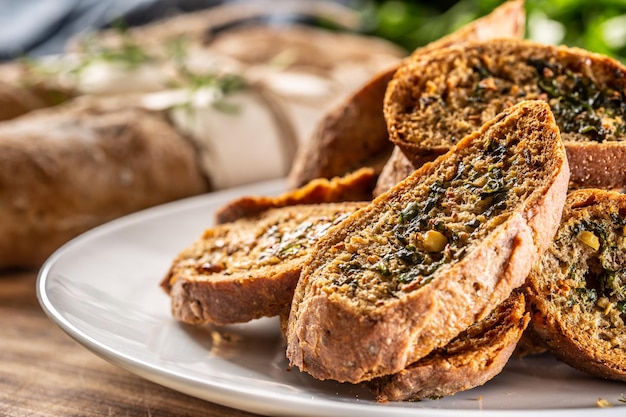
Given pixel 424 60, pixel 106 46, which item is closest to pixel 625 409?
pixel 424 60

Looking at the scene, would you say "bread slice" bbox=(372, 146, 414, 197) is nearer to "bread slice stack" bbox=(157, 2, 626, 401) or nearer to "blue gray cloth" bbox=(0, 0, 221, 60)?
"bread slice stack" bbox=(157, 2, 626, 401)

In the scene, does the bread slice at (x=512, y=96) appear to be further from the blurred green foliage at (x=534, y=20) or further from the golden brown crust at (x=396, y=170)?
the blurred green foliage at (x=534, y=20)

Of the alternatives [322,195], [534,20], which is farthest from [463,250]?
[534,20]

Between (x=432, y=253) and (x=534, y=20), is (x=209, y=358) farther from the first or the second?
(x=534, y=20)

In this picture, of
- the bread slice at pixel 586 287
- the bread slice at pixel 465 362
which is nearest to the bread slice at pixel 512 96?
the bread slice at pixel 586 287

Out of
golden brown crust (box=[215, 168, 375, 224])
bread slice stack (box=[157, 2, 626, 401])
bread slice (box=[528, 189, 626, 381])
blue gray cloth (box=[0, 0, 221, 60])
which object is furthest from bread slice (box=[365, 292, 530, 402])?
blue gray cloth (box=[0, 0, 221, 60])

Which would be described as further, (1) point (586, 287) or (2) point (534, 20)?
(2) point (534, 20)

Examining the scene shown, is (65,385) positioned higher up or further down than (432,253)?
further down

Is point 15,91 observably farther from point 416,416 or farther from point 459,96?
point 416,416
